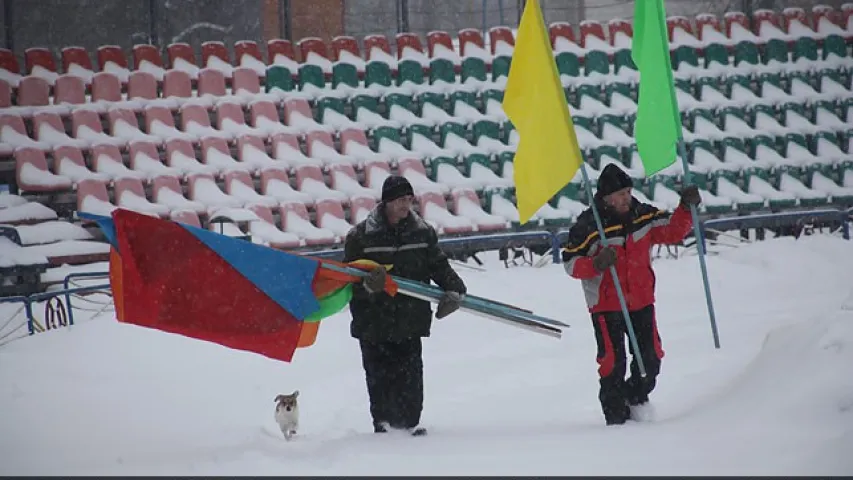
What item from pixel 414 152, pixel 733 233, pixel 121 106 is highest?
pixel 121 106

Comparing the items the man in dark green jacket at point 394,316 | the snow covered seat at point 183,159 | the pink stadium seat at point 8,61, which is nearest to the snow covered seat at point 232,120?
the snow covered seat at point 183,159

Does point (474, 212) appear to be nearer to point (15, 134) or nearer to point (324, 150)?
point (324, 150)

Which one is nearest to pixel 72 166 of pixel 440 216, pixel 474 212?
pixel 440 216

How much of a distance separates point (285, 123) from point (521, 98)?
9.71m

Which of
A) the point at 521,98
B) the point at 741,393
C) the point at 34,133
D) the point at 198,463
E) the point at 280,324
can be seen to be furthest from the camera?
the point at 34,133

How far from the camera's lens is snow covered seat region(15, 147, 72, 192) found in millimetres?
13992

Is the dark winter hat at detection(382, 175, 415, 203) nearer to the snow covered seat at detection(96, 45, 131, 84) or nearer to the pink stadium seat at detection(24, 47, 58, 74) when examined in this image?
the snow covered seat at detection(96, 45, 131, 84)

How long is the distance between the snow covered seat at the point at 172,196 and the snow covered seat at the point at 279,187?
1015mm

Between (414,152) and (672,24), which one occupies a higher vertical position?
(672,24)

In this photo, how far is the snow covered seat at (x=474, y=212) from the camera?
47.6ft

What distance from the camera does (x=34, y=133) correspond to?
48.2 feet

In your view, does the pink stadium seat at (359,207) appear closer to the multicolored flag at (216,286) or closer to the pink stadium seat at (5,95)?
the pink stadium seat at (5,95)

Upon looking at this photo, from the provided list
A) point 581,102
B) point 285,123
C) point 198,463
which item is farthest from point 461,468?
point 581,102

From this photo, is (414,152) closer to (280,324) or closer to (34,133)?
(34,133)
